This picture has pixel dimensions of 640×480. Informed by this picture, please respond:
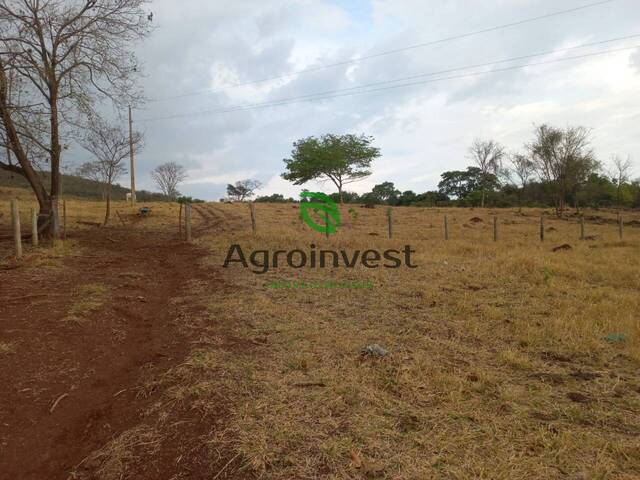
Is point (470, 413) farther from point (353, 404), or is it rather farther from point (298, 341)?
point (298, 341)

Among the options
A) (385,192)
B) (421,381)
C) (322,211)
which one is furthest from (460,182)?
(421,381)

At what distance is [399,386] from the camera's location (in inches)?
146

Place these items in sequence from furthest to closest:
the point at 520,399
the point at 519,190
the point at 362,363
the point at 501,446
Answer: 1. the point at 519,190
2. the point at 362,363
3. the point at 520,399
4. the point at 501,446

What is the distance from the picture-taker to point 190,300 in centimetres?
691

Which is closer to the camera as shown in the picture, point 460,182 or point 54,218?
point 54,218

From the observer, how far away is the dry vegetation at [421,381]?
8.71 feet

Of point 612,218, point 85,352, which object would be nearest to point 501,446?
point 85,352

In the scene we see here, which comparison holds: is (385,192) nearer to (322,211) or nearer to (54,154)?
(322,211)

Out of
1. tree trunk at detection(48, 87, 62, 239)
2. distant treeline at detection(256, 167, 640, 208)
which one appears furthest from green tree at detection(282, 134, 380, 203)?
tree trunk at detection(48, 87, 62, 239)

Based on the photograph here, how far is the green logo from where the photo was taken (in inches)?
604

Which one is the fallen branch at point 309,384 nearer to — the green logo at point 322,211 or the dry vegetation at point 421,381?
the dry vegetation at point 421,381

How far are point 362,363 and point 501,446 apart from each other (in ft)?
5.50

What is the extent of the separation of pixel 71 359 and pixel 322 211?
1303cm

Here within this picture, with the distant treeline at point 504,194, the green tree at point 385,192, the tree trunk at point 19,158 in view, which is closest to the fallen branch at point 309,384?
the tree trunk at point 19,158
